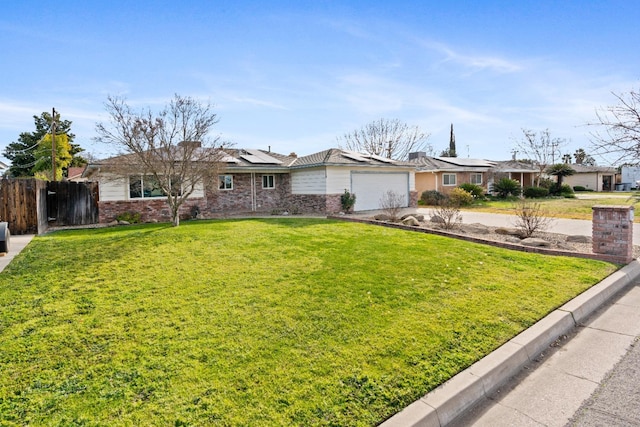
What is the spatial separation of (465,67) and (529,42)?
101 inches

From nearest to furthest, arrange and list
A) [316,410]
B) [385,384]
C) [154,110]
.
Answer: [316,410]
[385,384]
[154,110]

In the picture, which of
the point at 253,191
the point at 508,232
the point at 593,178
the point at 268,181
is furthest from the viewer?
the point at 593,178

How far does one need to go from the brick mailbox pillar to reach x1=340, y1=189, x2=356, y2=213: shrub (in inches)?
434

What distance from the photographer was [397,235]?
31.2ft

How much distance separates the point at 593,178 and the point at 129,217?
52.4 metres

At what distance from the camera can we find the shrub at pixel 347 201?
17562mm

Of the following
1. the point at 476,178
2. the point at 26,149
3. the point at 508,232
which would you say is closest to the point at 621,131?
the point at 508,232

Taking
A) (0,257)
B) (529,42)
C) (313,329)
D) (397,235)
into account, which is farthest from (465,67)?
(0,257)

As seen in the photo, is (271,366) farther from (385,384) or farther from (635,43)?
(635,43)

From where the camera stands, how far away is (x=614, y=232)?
721cm

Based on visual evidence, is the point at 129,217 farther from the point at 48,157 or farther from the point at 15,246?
the point at 48,157

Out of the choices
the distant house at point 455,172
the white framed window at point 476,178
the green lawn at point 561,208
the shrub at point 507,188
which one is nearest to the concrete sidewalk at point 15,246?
the green lawn at point 561,208

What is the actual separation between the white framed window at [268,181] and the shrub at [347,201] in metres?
4.70

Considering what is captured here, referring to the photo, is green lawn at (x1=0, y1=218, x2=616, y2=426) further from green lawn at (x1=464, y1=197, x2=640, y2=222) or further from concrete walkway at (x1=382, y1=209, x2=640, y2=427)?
green lawn at (x1=464, y1=197, x2=640, y2=222)
